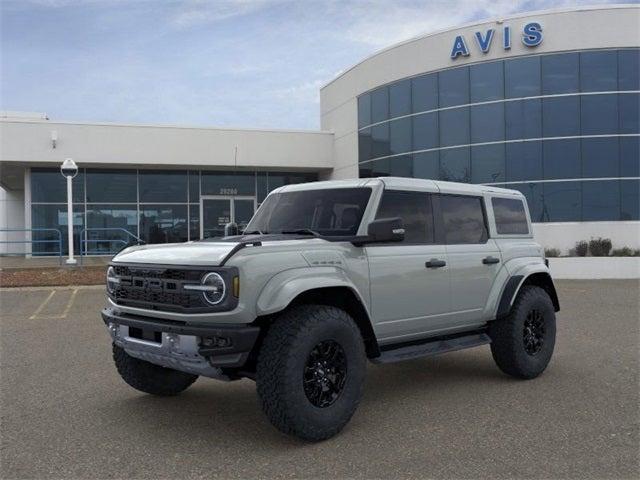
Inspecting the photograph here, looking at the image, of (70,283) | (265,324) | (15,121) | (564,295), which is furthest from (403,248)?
(15,121)

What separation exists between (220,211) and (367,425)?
72.4 ft

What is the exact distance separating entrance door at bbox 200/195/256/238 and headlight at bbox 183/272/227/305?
21720mm

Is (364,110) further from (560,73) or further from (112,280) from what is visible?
(112,280)

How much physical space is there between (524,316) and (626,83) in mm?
16892

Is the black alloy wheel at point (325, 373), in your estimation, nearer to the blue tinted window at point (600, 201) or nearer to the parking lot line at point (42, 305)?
the parking lot line at point (42, 305)

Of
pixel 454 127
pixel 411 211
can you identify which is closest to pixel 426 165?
pixel 454 127

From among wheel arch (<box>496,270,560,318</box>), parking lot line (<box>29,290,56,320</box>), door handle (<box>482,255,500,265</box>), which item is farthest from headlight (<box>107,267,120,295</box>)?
parking lot line (<box>29,290,56,320</box>)

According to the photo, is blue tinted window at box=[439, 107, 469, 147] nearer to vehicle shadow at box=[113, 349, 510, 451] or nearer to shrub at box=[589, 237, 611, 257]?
shrub at box=[589, 237, 611, 257]

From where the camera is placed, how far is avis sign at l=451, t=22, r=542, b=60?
66.7ft

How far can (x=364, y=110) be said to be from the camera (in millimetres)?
25031

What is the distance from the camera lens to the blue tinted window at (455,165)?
21.6 m

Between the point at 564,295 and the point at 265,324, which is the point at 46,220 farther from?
the point at 265,324

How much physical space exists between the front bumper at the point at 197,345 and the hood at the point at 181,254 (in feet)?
1.44

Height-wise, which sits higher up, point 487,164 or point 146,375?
point 487,164
